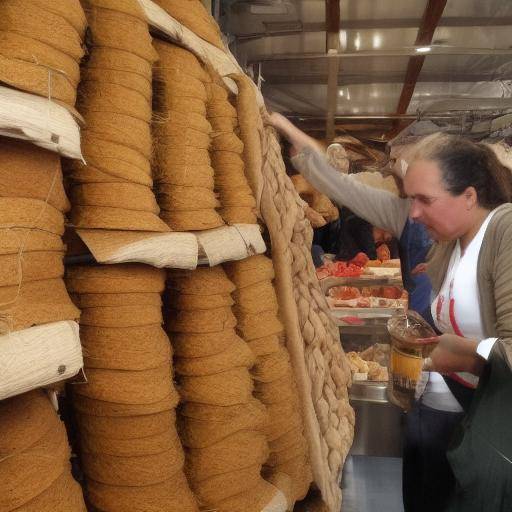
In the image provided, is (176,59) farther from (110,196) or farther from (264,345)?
(264,345)

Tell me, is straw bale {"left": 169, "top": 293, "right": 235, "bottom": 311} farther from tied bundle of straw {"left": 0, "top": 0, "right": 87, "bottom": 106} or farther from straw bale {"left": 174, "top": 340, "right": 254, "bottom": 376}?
tied bundle of straw {"left": 0, "top": 0, "right": 87, "bottom": 106}

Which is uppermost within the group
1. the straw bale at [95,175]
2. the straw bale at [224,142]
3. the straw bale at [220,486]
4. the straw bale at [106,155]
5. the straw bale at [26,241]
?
the straw bale at [224,142]

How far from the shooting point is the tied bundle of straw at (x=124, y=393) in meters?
0.83

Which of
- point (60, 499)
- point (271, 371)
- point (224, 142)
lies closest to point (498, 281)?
point (271, 371)

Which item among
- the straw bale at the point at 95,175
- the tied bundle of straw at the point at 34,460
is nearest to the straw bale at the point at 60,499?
the tied bundle of straw at the point at 34,460

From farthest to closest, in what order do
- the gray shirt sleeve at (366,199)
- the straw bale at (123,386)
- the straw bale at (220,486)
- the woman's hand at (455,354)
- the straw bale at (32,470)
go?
the gray shirt sleeve at (366,199) → the woman's hand at (455,354) → the straw bale at (220,486) → the straw bale at (123,386) → the straw bale at (32,470)

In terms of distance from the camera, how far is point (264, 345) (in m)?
1.18

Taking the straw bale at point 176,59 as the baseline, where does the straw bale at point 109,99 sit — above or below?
below

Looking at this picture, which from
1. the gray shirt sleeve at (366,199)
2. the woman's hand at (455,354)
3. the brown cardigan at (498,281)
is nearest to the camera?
the brown cardigan at (498,281)

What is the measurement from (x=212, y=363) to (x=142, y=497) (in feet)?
0.81

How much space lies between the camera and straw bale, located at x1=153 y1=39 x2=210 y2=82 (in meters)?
1.06

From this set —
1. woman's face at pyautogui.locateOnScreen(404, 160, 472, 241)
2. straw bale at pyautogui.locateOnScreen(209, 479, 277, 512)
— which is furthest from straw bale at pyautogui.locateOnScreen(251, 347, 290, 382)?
woman's face at pyautogui.locateOnScreen(404, 160, 472, 241)

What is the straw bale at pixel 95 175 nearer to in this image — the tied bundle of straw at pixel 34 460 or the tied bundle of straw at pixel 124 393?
the tied bundle of straw at pixel 124 393

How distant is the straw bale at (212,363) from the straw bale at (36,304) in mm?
298
